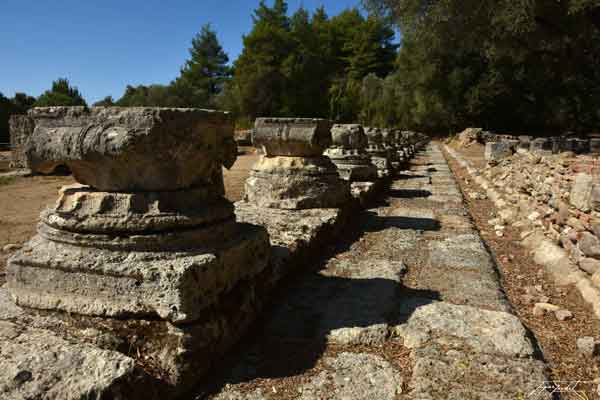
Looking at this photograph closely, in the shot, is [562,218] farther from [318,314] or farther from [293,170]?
[318,314]

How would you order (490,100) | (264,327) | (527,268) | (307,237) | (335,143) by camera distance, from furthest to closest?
(490,100) → (335,143) → (527,268) → (307,237) → (264,327)

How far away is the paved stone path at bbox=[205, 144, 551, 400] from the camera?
1.71m

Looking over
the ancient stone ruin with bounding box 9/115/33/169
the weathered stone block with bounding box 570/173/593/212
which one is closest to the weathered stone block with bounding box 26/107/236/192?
the weathered stone block with bounding box 570/173/593/212

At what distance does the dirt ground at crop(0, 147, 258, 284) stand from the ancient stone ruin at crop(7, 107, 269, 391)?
127 cm

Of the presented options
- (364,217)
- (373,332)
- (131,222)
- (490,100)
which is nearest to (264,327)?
(373,332)

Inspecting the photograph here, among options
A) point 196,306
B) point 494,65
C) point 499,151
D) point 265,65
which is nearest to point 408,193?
point 196,306

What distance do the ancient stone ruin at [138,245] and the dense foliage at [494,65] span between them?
10016 millimetres

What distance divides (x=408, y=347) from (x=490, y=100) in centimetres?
2918

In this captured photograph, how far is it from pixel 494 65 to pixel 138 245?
29.1m

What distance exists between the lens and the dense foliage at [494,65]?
10430 mm

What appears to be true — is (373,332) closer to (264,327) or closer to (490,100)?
(264,327)

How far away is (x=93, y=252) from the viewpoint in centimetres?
187

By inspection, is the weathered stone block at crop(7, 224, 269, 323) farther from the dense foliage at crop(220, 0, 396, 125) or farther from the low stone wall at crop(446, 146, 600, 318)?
the dense foliage at crop(220, 0, 396, 125)

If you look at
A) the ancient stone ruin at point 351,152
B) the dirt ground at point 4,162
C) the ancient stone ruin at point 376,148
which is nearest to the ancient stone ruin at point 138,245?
the ancient stone ruin at point 351,152
